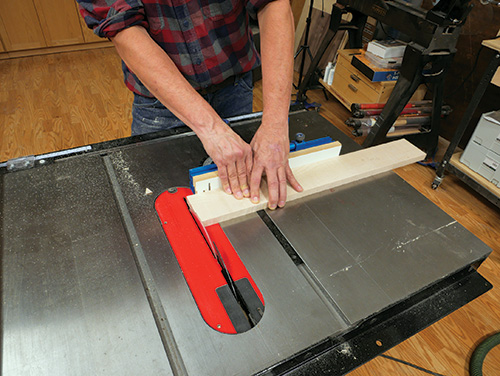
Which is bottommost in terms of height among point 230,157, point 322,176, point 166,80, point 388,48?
point 388,48

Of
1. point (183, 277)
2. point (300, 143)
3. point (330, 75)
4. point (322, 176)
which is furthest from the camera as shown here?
point (330, 75)

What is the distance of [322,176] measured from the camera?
958 millimetres

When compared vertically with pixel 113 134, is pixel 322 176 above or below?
above

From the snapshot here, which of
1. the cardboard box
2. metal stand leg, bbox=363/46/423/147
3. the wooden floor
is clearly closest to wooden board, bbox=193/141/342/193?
the wooden floor

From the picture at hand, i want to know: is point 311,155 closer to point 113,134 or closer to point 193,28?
point 193,28

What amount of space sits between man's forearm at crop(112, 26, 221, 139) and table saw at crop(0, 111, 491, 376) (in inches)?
7.9

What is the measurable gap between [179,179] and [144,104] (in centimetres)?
40

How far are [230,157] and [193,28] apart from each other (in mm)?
462

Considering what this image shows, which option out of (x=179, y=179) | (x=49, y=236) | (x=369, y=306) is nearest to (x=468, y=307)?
(x=369, y=306)

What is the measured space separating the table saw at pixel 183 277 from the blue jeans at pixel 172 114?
26cm

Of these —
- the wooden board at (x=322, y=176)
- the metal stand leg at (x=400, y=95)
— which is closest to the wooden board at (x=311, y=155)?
the wooden board at (x=322, y=176)

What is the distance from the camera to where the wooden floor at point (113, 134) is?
4.82 feet

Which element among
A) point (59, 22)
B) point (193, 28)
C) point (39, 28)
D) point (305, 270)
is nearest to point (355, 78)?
point (193, 28)

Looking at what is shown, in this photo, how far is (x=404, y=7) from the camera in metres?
2.00
